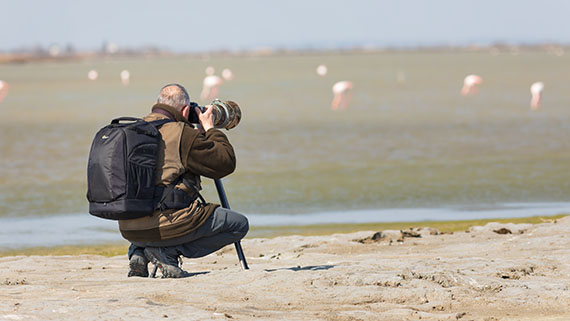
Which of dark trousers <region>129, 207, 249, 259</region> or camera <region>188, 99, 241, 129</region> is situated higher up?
camera <region>188, 99, 241, 129</region>

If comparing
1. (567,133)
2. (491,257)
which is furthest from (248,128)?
(491,257)

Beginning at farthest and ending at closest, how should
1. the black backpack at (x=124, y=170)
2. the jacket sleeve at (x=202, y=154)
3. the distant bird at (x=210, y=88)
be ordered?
1. the distant bird at (x=210, y=88)
2. the jacket sleeve at (x=202, y=154)
3. the black backpack at (x=124, y=170)

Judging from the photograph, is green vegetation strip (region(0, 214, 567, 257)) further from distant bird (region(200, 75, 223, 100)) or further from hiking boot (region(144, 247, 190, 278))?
distant bird (region(200, 75, 223, 100))

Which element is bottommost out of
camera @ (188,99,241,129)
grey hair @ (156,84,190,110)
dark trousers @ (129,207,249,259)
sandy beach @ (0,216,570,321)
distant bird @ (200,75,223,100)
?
sandy beach @ (0,216,570,321)

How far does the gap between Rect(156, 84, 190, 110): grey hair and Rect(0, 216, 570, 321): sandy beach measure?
1217mm

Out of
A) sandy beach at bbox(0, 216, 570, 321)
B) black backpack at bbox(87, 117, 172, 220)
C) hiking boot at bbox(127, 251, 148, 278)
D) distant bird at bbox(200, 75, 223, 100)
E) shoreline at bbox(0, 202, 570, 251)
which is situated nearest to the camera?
sandy beach at bbox(0, 216, 570, 321)

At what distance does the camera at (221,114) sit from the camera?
6.93 metres

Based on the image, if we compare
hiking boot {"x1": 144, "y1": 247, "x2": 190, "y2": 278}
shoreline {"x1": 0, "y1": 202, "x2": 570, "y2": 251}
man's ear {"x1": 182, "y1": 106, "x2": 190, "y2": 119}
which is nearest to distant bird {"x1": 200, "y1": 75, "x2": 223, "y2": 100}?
shoreline {"x1": 0, "y1": 202, "x2": 570, "y2": 251}

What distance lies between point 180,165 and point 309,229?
17.8 ft

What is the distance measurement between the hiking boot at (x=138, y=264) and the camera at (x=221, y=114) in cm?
105

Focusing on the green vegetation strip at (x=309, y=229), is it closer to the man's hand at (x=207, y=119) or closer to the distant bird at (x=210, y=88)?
the man's hand at (x=207, y=119)

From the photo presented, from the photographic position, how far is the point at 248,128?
84.3 feet

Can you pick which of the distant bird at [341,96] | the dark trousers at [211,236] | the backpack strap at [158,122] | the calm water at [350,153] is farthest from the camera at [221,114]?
the distant bird at [341,96]

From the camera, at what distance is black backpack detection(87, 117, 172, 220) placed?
638 cm
